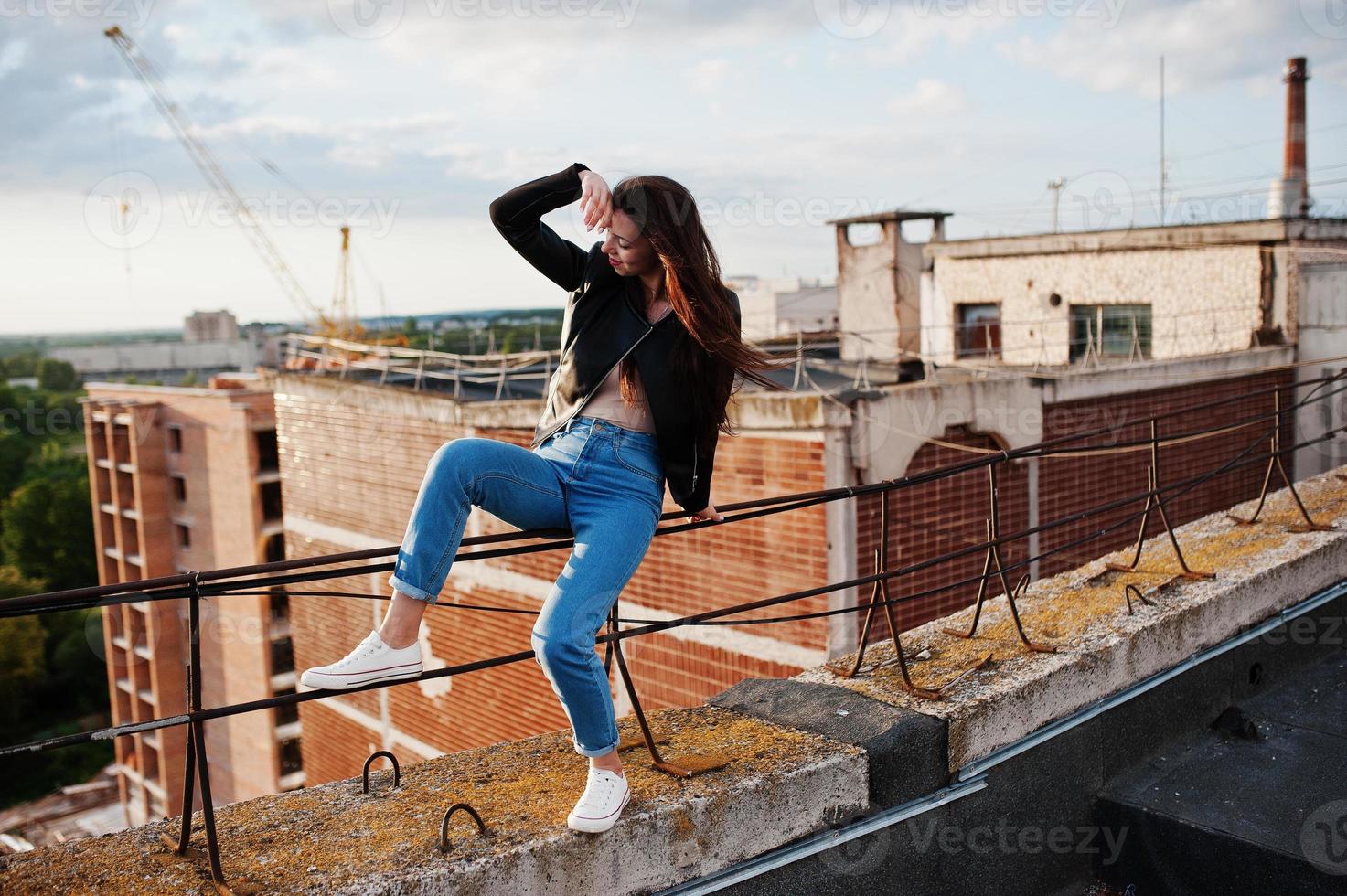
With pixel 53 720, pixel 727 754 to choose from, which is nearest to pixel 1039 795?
pixel 727 754

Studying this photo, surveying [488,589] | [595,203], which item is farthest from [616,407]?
[488,589]

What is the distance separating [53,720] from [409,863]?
52866mm

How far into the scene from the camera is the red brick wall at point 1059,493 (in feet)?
34.2

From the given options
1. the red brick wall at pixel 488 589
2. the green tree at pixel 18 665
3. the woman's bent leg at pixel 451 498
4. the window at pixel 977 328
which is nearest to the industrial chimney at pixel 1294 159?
the window at pixel 977 328

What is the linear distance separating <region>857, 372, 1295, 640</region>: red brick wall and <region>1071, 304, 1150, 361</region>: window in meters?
2.02

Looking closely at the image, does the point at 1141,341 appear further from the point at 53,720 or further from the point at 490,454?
the point at 53,720

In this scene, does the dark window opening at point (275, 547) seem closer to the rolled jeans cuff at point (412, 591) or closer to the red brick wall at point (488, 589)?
the red brick wall at point (488, 589)

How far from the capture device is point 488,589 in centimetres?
1368

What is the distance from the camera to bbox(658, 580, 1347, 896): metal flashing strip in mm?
2707

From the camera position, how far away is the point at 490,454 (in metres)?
2.56

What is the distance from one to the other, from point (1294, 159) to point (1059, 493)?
1325 centimetres

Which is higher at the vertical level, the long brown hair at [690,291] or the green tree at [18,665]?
the long brown hair at [690,291]

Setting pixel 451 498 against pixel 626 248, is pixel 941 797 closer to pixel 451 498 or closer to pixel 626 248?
pixel 451 498

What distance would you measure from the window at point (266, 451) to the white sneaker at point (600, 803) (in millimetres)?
20331
